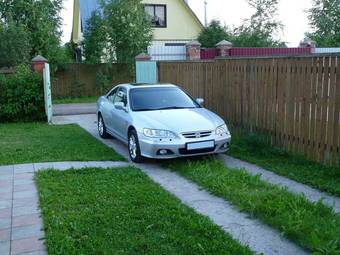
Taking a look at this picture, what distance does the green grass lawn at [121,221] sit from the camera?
3875mm

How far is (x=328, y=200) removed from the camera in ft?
17.0

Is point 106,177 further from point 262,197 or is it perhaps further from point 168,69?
point 168,69

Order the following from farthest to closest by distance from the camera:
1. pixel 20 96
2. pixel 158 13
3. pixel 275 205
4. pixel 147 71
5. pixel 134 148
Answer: pixel 158 13, pixel 147 71, pixel 20 96, pixel 134 148, pixel 275 205

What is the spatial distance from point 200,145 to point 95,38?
15.6 metres

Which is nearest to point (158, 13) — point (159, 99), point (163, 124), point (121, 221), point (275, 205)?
point (159, 99)

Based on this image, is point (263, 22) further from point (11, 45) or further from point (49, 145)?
point (49, 145)

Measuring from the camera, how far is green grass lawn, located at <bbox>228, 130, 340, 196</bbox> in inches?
230

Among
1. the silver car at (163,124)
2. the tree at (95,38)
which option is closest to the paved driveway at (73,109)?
the tree at (95,38)

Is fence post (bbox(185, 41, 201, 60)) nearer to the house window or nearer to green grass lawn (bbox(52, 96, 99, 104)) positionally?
green grass lawn (bbox(52, 96, 99, 104))

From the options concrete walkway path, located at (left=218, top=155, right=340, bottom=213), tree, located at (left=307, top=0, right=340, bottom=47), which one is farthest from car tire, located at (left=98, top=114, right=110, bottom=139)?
tree, located at (left=307, top=0, right=340, bottom=47)

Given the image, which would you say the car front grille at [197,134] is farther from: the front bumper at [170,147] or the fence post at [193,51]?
the fence post at [193,51]

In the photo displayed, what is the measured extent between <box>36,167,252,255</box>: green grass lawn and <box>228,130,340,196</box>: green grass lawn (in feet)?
6.81

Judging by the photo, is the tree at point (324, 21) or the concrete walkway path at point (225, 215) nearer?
the concrete walkway path at point (225, 215)

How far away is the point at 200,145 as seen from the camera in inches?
272
